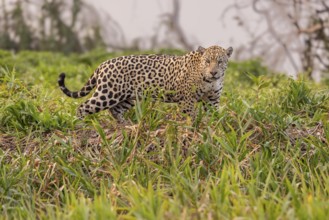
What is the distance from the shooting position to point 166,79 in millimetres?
8180

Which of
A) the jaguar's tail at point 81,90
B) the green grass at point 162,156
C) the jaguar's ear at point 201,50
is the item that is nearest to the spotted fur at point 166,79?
the jaguar's ear at point 201,50

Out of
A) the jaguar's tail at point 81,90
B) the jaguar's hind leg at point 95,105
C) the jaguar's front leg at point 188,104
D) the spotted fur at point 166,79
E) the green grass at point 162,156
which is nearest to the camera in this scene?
the green grass at point 162,156

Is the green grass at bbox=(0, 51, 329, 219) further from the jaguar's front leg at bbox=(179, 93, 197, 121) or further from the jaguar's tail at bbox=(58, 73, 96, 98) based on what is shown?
the jaguar's tail at bbox=(58, 73, 96, 98)

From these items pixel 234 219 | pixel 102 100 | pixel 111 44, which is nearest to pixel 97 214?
pixel 234 219

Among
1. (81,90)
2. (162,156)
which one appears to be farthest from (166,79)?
(162,156)

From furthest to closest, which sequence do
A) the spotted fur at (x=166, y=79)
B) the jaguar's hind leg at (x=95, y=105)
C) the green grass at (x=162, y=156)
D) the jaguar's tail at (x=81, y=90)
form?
the jaguar's tail at (x=81, y=90), the jaguar's hind leg at (x=95, y=105), the spotted fur at (x=166, y=79), the green grass at (x=162, y=156)

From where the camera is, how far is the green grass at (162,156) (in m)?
5.80

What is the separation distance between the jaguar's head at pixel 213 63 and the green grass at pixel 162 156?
1.23 feet

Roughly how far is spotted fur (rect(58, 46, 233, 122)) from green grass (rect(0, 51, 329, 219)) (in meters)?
0.18

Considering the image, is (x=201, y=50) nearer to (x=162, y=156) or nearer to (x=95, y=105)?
(x=95, y=105)

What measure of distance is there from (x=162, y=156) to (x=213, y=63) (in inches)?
59.0

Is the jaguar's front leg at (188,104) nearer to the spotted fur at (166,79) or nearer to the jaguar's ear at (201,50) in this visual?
the spotted fur at (166,79)

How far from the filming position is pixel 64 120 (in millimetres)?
7758

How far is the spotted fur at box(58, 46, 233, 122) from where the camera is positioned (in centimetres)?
800
